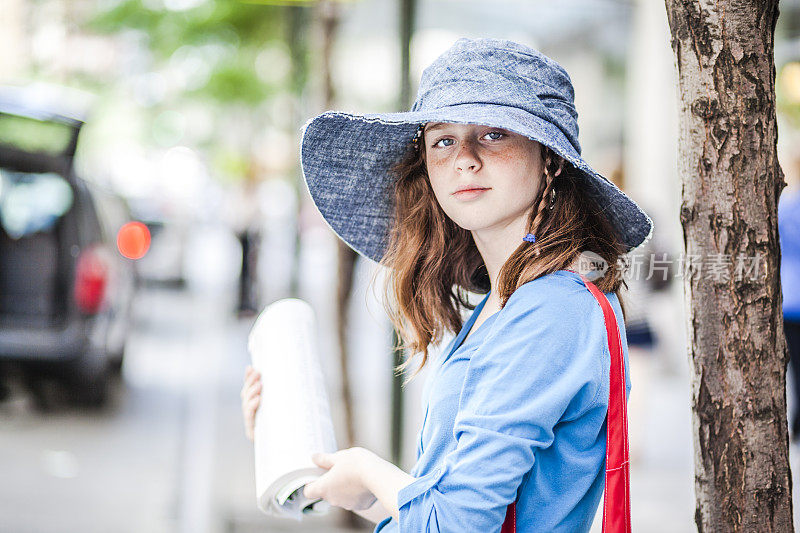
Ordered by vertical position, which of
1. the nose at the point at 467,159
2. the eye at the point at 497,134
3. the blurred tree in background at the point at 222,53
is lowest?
the nose at the point at 467,159

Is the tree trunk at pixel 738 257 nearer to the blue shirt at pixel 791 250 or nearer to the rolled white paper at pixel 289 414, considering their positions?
the rolled white paper at pixel 289 414

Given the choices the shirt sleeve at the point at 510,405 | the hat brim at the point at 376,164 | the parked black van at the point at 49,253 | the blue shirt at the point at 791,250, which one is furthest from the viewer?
the parked black van at the point at 49,253

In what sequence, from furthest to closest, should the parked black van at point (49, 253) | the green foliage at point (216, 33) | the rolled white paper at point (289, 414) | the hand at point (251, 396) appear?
the green foliage at point (216, 33) → the parked black van at point (49, 253) → the hand at point (251, 396) → the rolled white paper at point (289, 414)

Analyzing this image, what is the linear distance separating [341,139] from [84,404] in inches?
235

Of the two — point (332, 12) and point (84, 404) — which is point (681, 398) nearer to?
point (332, 12)

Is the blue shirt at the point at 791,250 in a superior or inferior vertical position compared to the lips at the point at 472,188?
superior

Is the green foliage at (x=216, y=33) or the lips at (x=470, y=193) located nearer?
the lips at (x=470, y=193)

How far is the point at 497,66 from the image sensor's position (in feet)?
5.12

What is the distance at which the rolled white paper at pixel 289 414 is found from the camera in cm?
164

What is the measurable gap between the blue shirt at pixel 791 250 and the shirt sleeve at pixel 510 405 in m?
4.13

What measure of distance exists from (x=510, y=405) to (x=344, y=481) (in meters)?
0.39

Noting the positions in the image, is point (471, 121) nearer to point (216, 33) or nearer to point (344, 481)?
point (344, 481)

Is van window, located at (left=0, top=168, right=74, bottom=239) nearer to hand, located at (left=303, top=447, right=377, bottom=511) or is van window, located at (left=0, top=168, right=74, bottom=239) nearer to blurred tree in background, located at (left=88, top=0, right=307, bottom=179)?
blurred tree in background, located at (left=88, top=0, right=307, bottom=179)

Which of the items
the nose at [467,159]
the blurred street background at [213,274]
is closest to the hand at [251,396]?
the nose at [467,159]
